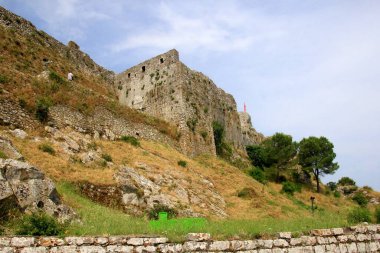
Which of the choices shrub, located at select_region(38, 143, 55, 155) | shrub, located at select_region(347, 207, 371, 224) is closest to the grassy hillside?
shrub, located at select_region(38, 143, 55, 155)

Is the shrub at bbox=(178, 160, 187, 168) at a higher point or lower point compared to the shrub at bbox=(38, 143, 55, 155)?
higher

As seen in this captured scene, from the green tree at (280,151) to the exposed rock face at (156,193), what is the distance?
1735 cm

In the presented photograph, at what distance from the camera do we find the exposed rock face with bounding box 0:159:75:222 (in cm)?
1020

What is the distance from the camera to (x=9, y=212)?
9391 mm

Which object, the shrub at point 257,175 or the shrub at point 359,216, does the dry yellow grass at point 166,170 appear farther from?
the shrub at point 359,216

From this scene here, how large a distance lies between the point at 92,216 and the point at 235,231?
4.41 m

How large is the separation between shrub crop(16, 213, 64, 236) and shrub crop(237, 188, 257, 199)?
16.0 meters

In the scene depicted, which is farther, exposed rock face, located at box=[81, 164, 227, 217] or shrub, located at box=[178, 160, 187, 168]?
shrub, located at box=[178, 160, 187, 168]

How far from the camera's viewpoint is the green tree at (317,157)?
39.1 meters

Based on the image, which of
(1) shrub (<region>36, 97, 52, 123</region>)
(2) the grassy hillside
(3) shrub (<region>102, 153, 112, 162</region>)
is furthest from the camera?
(2) the grassy hillside

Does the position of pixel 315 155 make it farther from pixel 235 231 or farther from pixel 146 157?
pixel 235 231

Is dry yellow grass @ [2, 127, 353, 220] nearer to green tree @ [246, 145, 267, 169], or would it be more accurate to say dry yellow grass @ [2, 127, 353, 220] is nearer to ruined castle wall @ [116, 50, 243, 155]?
ruined castle wall @ [116, 50, 243, 155]

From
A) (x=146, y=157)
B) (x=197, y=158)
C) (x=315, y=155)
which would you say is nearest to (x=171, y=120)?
(x=197, y=158)

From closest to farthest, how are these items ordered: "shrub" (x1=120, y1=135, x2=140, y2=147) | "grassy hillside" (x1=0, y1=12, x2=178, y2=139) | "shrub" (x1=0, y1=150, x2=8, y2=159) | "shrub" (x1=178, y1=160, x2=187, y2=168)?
"shrub" (x1=0, y1=150, x2=8, y2=159) → "grassy hillside" (x1=0, y1=12, x2=178, y2=139) → "shrub" (x1=178, y1=160, x2=187, y2=168) → "shrub" (x1=120, y1=135, x2=140, y2=147)
